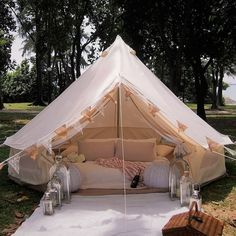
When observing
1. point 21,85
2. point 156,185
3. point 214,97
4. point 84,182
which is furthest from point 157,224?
point 21,85

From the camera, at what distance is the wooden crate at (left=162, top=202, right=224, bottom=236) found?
3.51 metres

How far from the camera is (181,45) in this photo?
15.9 meters

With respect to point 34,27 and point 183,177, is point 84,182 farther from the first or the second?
point 34,27

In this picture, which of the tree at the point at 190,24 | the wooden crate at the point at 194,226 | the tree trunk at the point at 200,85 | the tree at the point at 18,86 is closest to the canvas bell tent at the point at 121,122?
the wooden crate at the point at 194,226

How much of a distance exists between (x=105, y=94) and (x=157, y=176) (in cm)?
120

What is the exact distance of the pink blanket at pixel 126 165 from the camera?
5.74 metres

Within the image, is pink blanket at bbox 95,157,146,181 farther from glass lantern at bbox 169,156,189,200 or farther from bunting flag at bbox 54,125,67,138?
bunting flag at bbox 54,125,67,138

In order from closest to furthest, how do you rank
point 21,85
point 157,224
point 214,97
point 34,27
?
1. point 157,224
2. point 214,97
3. point 34,27
4. point 21,85

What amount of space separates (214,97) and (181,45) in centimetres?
1197

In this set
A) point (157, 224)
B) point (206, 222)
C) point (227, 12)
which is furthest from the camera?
point (227, 12)

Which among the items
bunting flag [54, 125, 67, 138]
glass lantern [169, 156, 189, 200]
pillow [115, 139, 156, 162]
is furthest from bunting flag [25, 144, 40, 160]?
pillow [115, 139, 156, 162]

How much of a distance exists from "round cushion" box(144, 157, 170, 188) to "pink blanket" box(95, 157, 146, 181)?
25 cm

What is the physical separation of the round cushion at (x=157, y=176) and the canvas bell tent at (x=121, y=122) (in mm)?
385

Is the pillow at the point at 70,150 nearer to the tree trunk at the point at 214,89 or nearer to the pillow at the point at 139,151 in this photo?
the pillow at the point at 139,151
